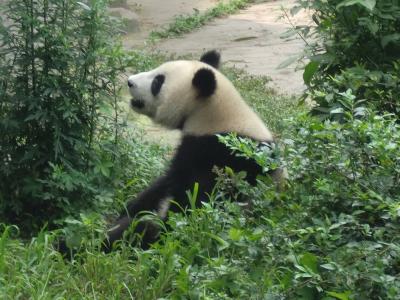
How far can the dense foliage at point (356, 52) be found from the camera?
4.84m

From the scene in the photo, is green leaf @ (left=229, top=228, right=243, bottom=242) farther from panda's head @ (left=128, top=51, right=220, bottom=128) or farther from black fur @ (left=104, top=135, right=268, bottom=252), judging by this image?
panda's head @ (left=128, top=51, right=220, bottom=128)

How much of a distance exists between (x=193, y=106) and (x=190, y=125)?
0.15 metres

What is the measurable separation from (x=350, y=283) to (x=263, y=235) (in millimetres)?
555

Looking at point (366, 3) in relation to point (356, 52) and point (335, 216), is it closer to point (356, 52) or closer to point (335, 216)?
point (356, 52)

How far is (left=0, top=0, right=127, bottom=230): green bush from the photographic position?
5246 millimetres

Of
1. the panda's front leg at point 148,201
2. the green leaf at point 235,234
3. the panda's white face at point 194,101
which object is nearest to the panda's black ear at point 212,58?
the panda's white face at point 194,101

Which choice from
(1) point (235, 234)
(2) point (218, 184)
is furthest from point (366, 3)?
(1) point (235, 234)

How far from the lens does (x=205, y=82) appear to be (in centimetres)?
534

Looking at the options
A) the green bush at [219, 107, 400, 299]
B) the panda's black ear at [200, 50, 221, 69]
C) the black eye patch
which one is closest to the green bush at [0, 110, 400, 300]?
the green bush at [219, 107, 400, 299]

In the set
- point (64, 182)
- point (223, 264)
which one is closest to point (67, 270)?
point (223, 264)

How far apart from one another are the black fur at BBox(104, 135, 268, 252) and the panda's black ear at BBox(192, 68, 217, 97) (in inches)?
12.9

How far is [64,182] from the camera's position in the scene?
17.2ft

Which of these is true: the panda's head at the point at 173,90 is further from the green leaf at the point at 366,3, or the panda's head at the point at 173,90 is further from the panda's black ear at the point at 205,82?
the green leaf at the point at 366,3

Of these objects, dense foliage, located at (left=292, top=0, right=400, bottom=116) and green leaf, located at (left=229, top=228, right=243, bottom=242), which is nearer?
green leaf, located at (left=229, top=228, right=243, bottom=242)
